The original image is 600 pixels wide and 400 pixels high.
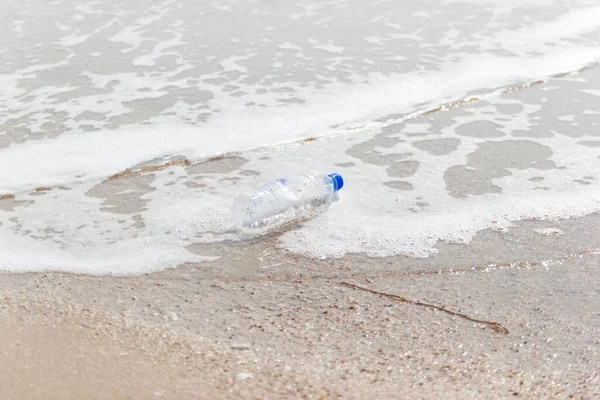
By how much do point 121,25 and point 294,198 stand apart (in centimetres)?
531

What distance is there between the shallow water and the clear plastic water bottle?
3.6 inches

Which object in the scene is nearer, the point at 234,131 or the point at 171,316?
the point at 171,316

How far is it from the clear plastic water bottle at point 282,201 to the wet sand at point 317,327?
20 centimetres

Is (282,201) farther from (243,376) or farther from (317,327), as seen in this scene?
(243,376)

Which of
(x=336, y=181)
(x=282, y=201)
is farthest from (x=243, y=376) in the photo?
(x=336, y=181)

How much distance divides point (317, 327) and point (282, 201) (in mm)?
1120

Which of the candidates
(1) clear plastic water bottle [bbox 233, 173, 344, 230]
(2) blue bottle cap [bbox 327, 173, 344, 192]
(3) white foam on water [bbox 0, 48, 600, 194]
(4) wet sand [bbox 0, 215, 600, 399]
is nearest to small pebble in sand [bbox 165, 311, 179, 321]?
(4) wet sand [bbox 0, 215, 600, 399]

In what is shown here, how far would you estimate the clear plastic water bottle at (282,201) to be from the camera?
3.34 metres

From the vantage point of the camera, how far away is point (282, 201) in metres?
3.48

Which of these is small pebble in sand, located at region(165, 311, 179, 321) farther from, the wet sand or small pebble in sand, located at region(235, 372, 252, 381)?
small pebble in sand, located at region(235, 372, 252, 381)

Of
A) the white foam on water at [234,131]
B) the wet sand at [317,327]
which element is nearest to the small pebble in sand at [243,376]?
the wet sand at [317,327]

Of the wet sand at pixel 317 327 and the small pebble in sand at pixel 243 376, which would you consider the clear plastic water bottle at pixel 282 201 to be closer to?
the wet sand at pixel 317 327

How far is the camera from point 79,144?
4453 millimetres

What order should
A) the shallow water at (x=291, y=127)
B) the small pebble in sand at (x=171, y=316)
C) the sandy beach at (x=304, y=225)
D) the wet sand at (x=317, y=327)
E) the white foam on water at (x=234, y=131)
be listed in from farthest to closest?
1. the white foam on water at (x=234, y=131)
2. the shallow water at (x=291, y=127)
3. the small pebble in sand at (x=171, y=316)
4. the sandy beach at (x=304, y=225)
5. the wet sand at (x=317, y=327)
